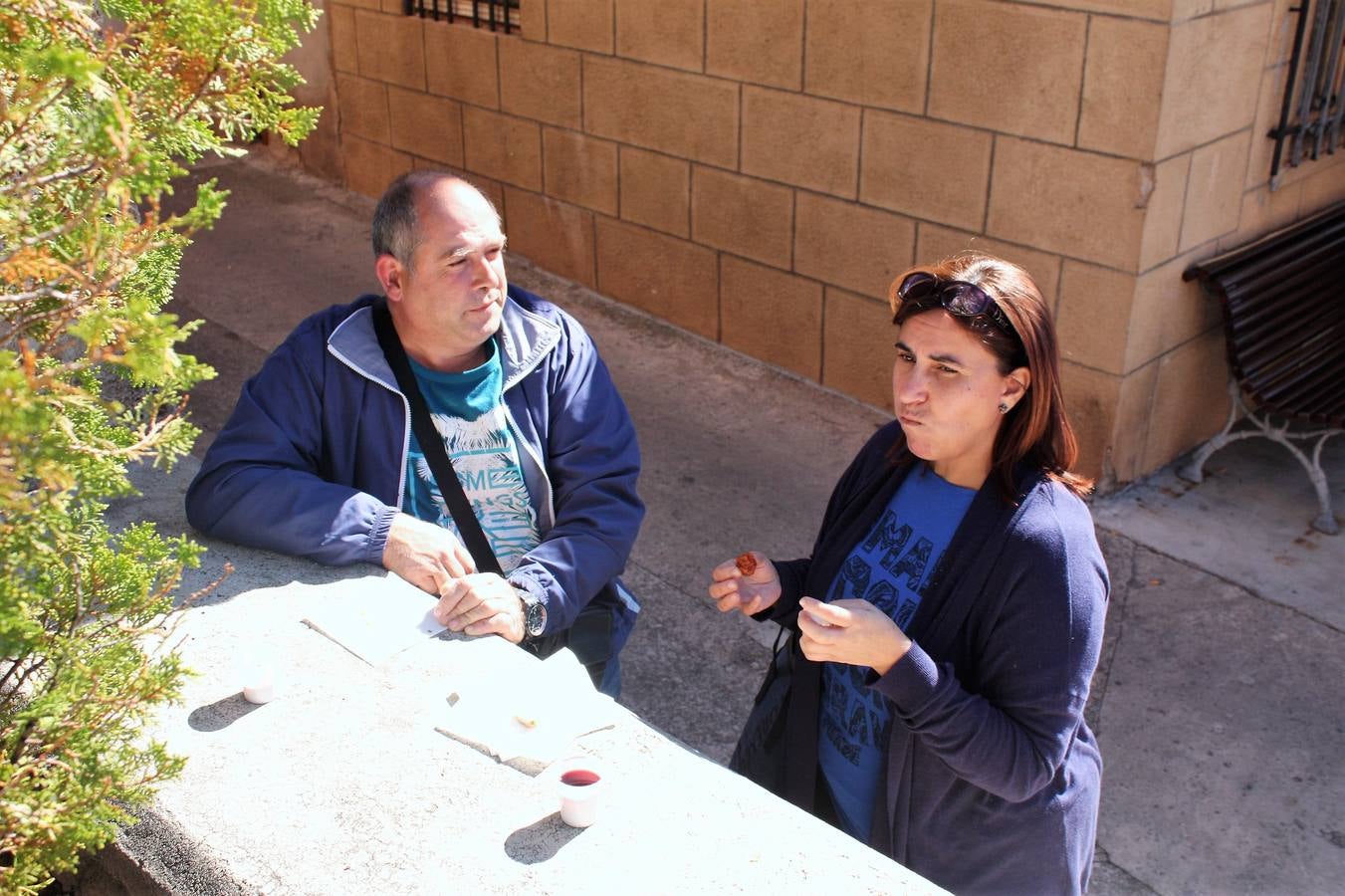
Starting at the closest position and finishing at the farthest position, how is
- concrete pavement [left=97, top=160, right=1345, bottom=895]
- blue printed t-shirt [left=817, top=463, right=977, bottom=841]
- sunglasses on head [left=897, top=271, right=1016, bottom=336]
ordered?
sunglasses on head [left=897, top=271, right=1016, bottom=336] < blue printed t-shirt [left=817, top=463, right=977, bottom=841] < concrete pavement [left=97, top=160, right=1345, bottom=895]

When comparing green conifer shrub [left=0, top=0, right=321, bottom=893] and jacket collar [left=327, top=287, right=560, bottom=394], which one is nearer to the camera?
green conifer shrub [left=0, top=0, right=321, bottom=893]

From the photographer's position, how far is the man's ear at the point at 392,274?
2787 millimetres

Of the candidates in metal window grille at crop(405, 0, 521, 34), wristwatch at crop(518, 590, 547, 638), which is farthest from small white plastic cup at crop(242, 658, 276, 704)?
metal window grille at crop(405, 0, 521, 34)

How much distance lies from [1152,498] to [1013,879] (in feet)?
10.3

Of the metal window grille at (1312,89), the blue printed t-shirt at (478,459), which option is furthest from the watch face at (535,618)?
the metal window grille at (1312,89)

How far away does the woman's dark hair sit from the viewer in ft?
6.97

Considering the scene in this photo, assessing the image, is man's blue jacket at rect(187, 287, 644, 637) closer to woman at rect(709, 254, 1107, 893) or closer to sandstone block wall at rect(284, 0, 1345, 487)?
woman at rect(709, 254, 1107, 893)

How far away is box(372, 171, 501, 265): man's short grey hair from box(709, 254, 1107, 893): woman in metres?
1.09

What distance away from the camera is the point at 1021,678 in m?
2.02

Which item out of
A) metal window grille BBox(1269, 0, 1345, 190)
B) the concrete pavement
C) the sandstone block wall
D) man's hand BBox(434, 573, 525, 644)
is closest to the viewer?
man's hand BBox(434, 573, 525, 644)

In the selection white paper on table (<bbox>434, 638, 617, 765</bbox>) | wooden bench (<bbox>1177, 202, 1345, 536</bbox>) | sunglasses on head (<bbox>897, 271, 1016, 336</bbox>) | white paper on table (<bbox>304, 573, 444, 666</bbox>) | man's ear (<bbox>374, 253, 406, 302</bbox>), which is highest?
sunglasses on head (<bbox>897, 271, 1016, 336</bbox>)

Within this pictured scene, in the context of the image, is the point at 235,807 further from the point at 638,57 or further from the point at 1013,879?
the point at 638,57

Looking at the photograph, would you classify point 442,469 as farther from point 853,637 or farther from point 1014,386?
point 1014,386

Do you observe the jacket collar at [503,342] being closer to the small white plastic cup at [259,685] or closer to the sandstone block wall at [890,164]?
the small white plastic cup at [259,685]
